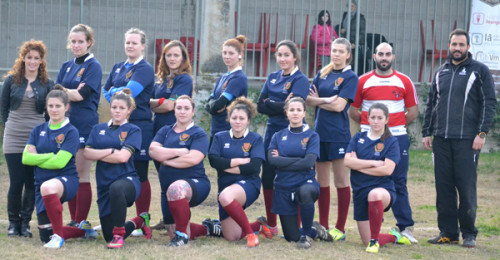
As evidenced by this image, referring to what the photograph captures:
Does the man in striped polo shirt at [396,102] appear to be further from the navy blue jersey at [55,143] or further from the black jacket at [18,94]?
the black jacket at [18,94]

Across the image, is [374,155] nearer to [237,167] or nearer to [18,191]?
[237,167]

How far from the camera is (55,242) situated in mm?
6191

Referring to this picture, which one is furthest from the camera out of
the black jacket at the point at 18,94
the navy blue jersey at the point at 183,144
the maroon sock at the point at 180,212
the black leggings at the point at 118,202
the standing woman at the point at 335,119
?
the standing woman at the point at 335,119

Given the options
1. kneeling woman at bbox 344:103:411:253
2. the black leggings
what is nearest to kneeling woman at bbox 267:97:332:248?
kneeling woman at bbox 344:103:411:253

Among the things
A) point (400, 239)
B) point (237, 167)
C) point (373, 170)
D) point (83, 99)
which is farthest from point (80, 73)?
point (400, 239)

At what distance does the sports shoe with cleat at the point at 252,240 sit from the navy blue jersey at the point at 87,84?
170 cm

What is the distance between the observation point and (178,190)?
6.37m

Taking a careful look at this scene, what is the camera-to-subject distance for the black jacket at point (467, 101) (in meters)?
6.77

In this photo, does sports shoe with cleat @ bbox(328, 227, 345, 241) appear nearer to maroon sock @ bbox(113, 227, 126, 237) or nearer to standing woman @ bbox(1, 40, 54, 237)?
maroon sock @ bbox(113, 227, 126, 237)

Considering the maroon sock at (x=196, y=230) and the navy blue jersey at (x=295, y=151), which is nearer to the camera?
the navy blue jersey at (x=295, y=151)

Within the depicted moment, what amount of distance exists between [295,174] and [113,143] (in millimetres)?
1560

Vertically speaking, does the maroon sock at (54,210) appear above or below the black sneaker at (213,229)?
above

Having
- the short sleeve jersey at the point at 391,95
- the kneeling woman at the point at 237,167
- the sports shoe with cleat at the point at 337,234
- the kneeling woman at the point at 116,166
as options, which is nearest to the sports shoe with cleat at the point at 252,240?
the kneeling woman at the point at 237,167

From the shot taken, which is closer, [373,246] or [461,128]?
[373,246]
